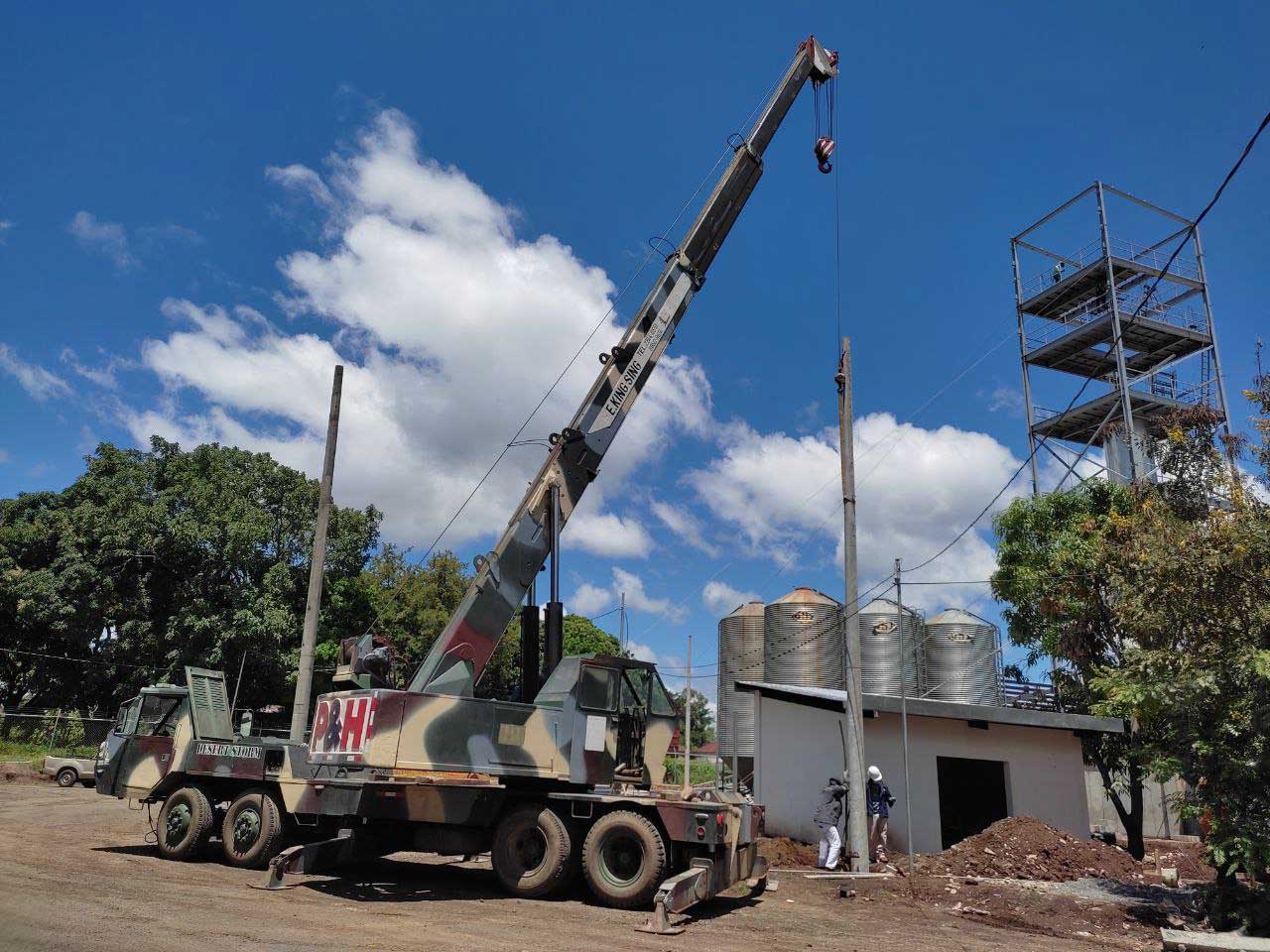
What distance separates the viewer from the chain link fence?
2958 cm

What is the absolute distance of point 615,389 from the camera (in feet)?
43.8

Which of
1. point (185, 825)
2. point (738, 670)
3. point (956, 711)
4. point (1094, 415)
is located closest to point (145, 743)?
point (185, 825)

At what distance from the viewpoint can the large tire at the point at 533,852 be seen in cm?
1100

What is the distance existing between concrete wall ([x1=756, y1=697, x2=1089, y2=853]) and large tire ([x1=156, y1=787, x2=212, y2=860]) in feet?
38.5

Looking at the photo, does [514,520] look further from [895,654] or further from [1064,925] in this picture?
[895,654]

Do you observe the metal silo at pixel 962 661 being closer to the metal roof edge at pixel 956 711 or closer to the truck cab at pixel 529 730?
the metal roof edge at pixel 956 711

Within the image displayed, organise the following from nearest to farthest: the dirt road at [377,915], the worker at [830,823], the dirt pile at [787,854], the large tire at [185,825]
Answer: the dirt road at [377,915], the large tire at [185,825], the worker at [830,823], the dirt pile at [787,854]

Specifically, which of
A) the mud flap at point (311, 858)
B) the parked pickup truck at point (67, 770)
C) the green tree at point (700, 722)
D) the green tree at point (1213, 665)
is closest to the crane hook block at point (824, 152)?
the green tree at point (1213, 665)

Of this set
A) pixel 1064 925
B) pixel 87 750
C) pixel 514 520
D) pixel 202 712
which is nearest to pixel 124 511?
pixel 87 750

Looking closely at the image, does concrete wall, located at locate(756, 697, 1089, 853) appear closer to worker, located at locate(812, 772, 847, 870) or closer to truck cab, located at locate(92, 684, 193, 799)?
worker, located at locate(812, 772, 847, 870)

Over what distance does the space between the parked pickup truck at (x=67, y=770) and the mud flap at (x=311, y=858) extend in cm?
1737

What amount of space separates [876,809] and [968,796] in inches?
330

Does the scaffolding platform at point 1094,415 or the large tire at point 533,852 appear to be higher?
the scaffolding platform at point 1094,415

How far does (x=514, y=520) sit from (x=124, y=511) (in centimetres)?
2841
